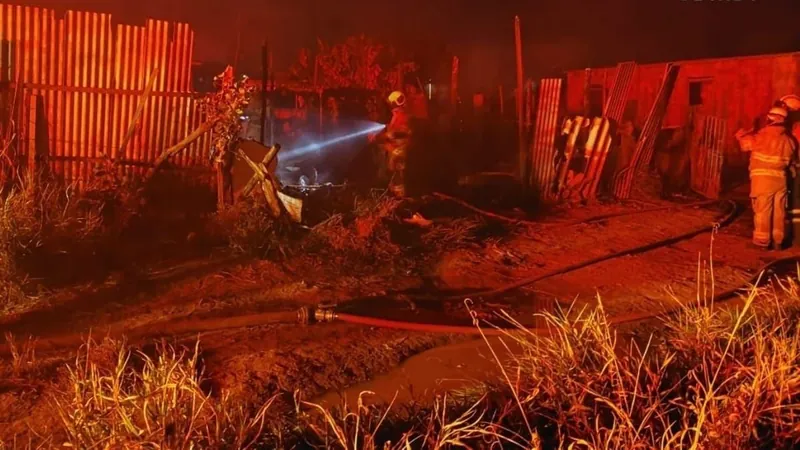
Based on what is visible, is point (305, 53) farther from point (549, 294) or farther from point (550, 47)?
point (549, 294)

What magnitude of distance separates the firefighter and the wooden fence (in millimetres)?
6800

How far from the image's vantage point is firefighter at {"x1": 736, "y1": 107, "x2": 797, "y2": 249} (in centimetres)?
955

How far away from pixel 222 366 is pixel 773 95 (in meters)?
18.4

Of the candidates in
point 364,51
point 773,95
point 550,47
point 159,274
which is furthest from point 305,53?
point 159,274

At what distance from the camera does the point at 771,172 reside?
9.62 meters

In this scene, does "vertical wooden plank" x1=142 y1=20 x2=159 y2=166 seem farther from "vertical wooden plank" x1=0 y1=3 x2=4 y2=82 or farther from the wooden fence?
"vertical wooden plank" x1=0 y1=3 x2=4 y2=82

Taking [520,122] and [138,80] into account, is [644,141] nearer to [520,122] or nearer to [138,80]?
[520,122]

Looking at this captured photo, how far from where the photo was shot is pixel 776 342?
4.23 metres

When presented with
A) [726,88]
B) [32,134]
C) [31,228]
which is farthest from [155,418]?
[726,88]

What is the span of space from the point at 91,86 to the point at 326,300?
14.5 ft

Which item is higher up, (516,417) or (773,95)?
(773,95)

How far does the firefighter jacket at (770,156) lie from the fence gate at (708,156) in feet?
13.3

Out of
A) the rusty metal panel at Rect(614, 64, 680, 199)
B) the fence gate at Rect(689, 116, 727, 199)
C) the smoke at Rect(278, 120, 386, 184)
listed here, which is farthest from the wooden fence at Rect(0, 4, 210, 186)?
the fence gate at Rect(689, 116, 727, 199)

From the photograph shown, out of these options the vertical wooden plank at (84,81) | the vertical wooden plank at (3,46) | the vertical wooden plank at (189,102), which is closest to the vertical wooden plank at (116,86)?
the vertical wooden plank at (84,81)
